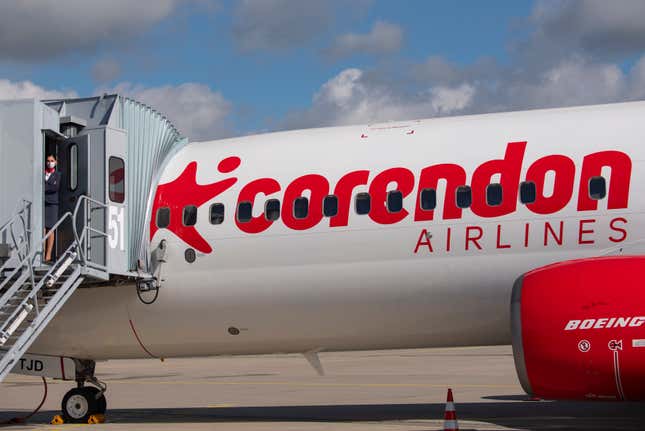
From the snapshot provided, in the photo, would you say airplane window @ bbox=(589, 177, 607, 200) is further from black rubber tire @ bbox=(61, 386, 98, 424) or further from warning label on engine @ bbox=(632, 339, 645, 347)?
black rubber tire @ bbox=(61, 386, 98, 424)

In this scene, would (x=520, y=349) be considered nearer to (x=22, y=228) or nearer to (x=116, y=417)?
(x=22, y=228)

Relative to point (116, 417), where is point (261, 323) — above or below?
above

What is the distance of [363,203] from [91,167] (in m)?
4.57

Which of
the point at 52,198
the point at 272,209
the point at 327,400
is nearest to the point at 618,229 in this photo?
the point at 272,209

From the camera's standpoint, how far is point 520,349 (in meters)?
13.3

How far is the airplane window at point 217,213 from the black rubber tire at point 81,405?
13.5 ft

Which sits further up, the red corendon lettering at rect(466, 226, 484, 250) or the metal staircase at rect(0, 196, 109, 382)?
the red corendon lettering at rect(466, 226, 484, 250)

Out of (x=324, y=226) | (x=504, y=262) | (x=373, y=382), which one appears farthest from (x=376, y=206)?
(x=373, y=382)

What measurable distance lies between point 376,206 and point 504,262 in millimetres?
2154

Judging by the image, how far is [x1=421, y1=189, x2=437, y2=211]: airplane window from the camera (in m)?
15.3

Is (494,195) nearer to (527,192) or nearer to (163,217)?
(527,192)

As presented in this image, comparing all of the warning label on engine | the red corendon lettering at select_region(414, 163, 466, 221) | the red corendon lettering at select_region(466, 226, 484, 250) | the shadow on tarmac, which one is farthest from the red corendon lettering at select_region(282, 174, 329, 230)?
the warning label on engine

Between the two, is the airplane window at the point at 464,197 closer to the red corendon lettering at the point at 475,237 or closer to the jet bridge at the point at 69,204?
the red corendon lettering at the point at 475,237

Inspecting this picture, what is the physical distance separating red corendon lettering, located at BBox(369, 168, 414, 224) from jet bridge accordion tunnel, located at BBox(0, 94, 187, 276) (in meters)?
4.06
